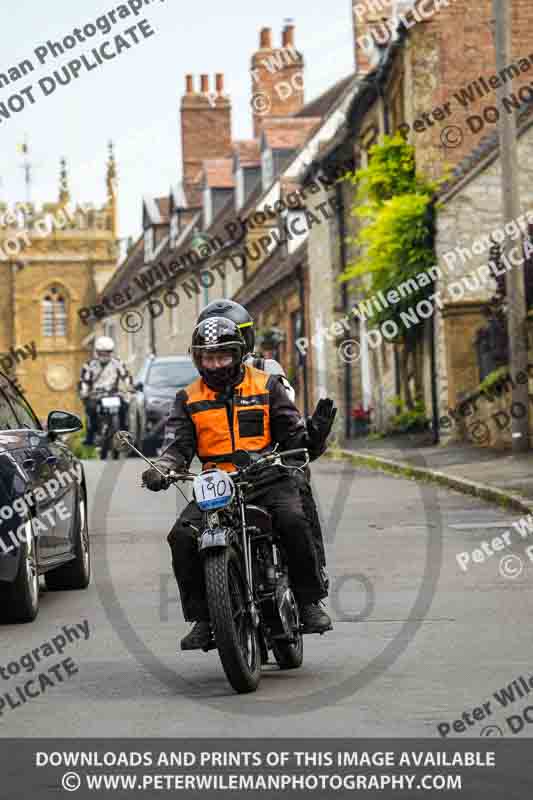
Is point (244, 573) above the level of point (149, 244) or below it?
below

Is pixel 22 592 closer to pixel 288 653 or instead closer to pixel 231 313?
pixel 288 653

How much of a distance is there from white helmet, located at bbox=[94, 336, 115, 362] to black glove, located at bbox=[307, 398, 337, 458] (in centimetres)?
1827

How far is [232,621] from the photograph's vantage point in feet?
23.4

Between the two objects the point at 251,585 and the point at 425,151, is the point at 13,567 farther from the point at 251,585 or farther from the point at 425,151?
the point at 425,151

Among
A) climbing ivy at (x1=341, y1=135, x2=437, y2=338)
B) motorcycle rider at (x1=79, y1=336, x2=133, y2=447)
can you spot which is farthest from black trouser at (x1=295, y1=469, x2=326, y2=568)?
climbing ivy at (x1=341, y1=135, x2=437, y2=338)

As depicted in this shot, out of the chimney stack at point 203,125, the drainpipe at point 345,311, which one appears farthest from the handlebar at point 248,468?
the chimney stack at point 203,125

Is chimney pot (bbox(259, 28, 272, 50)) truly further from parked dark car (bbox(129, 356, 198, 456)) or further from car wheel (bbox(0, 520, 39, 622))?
car wheel (bbox(0, 520, 39, 622))

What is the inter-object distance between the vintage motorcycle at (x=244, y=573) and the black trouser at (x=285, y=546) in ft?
0.18

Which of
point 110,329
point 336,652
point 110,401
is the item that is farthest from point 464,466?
point 110,329

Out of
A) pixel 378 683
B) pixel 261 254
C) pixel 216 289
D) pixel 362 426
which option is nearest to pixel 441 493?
pixel 378 683

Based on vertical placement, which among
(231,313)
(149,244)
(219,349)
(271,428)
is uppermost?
(149,244)

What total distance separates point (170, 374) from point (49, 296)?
78.5 m

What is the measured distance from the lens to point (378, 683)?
7531 mm

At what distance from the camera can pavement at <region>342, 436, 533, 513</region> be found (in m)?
16.9
